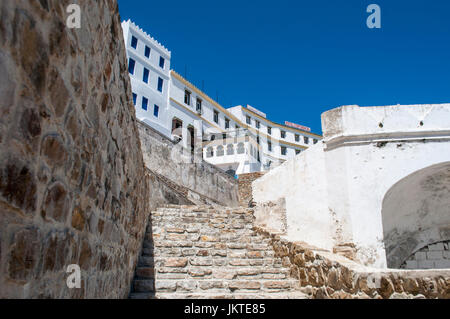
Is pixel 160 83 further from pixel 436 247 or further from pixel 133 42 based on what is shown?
pixel 436 247

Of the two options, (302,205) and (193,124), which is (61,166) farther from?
(193,124)

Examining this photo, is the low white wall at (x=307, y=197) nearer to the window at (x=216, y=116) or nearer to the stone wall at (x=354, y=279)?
the stone wall at (x=354, y=279)

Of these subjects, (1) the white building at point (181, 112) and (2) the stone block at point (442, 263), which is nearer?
(2) the stone block at point (442, 263)

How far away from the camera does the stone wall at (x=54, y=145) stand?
3.37 feet

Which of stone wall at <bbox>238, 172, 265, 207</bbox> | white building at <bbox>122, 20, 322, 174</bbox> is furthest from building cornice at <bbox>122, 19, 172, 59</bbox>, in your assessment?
stone wall at <bbox>238, 172, 265, 207</bbox>

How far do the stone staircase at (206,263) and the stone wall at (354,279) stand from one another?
301mm

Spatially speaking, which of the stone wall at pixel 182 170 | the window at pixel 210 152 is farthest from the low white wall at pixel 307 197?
the window at pixel 210 152

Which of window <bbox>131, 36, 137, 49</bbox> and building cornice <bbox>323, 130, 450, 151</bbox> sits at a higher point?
window <bbox>131, 36, 137, 49</bbox>

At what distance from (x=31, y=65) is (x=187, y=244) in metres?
4.88

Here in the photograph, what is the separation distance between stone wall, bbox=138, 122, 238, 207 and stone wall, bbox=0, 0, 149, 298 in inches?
438

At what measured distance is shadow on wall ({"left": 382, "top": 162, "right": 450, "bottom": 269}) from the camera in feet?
20.5

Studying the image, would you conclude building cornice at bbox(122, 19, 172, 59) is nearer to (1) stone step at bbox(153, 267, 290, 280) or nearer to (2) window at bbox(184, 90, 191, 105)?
(2) window at bbox(184, 90, 191, 105)

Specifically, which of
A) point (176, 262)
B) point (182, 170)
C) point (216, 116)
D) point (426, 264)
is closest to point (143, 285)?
point (176, 262)

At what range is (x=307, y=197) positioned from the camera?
6.88 meters
